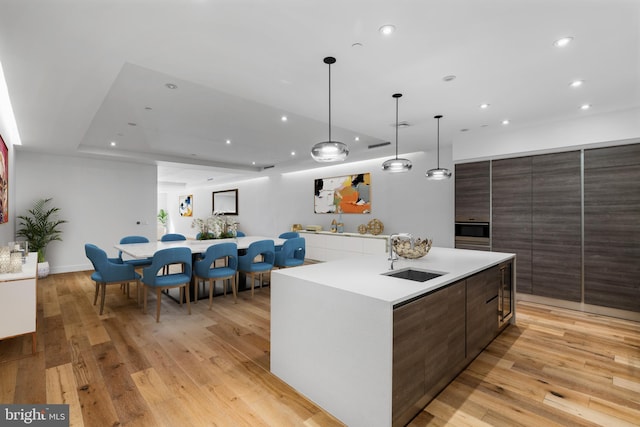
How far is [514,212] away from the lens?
4.60 meters

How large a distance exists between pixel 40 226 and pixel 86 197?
1.02 meters

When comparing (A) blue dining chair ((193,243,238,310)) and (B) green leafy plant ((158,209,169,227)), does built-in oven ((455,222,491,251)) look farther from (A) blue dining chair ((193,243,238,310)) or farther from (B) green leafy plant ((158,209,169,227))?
(B) green leafy plant ((158,209,169,227))

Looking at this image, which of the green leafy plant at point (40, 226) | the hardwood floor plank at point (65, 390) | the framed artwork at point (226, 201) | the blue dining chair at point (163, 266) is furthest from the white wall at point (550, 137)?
the framed artwork at point (226, 201)

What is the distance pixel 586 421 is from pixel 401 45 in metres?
2.84

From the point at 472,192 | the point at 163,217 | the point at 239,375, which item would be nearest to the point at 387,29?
the point at 239,375

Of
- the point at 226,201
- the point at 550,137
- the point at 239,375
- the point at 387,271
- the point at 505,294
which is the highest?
the point at 550,137

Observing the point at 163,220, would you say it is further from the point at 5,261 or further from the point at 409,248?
the point at 409,248

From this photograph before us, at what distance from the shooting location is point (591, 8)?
1913 millimetres

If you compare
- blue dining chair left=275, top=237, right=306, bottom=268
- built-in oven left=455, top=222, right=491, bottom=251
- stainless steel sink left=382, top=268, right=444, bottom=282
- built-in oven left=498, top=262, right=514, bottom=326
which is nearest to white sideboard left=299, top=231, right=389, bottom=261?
built-in oven left=455, top=222, right=491, bottom=251

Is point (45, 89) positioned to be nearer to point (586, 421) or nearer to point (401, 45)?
point (401, 45)

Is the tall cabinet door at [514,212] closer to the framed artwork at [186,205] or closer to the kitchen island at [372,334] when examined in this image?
the kitchen island at [372,334]

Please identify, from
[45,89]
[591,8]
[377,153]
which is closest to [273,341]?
[591,8]

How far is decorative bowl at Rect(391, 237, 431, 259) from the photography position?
3.03 metres

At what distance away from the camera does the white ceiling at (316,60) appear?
6.33 feet
